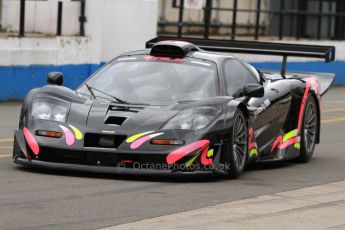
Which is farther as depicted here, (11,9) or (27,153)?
(11,9)

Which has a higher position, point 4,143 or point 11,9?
point 11,9

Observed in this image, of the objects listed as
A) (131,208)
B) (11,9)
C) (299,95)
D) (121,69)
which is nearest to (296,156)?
(299,95)

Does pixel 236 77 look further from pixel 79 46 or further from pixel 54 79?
pixel 79 46

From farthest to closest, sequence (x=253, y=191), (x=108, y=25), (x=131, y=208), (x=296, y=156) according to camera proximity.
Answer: (x=108, y=25) → (x=296, y=156) → (x=253, y=191) → (x=131, y=208)

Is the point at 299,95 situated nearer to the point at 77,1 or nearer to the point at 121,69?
the point at 121,69

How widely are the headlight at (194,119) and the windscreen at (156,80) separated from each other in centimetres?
53

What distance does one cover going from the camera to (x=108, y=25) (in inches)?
893

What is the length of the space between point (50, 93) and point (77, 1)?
36.9 ft

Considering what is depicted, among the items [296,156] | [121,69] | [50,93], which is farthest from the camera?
[296,156]

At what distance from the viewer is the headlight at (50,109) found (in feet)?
34.4

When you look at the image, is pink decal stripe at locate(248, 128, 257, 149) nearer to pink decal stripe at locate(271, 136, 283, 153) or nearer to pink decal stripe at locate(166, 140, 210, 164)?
pink decal stripe at locate(271, 136, 283, 153)

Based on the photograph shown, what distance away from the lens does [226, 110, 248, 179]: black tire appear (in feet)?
34.8

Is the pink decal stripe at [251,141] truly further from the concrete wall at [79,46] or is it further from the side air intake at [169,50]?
the concrete wall at [79,46]

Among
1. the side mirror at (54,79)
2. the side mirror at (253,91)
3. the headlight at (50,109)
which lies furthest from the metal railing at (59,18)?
the headlight at (50,109)
